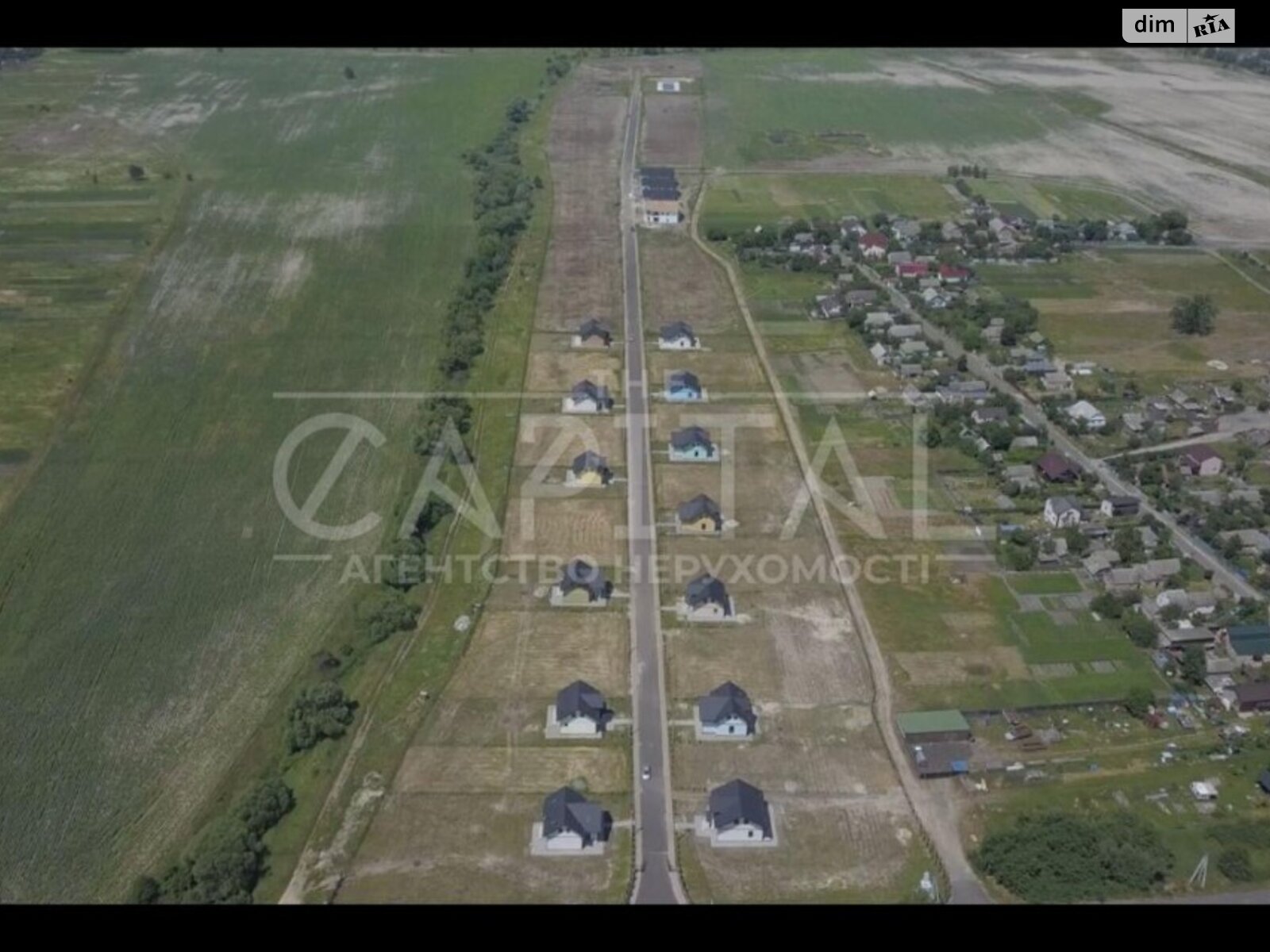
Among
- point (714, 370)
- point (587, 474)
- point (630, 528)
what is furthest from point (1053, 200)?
point (630, 528)

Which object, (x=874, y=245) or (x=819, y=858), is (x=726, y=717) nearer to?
(x=819, y=858)

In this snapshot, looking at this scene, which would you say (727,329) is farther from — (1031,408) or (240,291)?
(240,291)

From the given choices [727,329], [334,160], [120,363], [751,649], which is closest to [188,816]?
[751,649]

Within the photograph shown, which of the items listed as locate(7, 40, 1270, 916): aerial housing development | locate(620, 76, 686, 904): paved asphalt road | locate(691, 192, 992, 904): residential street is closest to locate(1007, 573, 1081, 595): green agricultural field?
locate(7, 40, 1270, 916): aerial housing development

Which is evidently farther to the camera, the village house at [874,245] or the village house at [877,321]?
the village house at [874,245]

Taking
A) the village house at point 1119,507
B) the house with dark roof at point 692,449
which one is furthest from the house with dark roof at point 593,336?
the village house at point 1119,507

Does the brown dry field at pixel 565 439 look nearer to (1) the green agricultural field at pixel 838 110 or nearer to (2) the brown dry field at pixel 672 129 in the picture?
(2) the brown dry field at pixel 672 129
